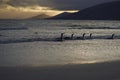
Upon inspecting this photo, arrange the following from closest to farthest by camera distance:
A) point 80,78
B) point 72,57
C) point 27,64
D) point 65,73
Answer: point 80,78, point 65,73, point 27,64, point 72,57

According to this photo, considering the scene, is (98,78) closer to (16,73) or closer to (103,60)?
(16,73)

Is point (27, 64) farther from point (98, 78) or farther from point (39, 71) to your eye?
point (98, 78)

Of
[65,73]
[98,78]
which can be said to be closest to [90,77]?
[98,78]

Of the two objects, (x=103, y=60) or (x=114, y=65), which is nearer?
(x=114, y=65)

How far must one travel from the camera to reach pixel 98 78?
13.4 metres

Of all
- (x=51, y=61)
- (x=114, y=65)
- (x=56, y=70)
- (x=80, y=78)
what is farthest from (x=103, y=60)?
A: (x=80, y=78)

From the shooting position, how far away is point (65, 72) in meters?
14.6

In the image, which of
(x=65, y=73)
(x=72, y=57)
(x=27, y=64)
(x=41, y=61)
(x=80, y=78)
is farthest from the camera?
(x=72, y=57)

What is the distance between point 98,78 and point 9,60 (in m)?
6.31

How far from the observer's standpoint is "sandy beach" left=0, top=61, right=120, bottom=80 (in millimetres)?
13373

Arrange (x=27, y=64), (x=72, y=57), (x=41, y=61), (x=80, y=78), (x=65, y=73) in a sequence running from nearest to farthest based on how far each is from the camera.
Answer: (x=80, y=78) < (x=65, y=73) < (x=27, y=64) < (x=41, y=61) < (x=72, y=57)

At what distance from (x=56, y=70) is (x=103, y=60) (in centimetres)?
459

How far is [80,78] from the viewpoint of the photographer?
526 inches

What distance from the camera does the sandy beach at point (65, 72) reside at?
13373 mm
